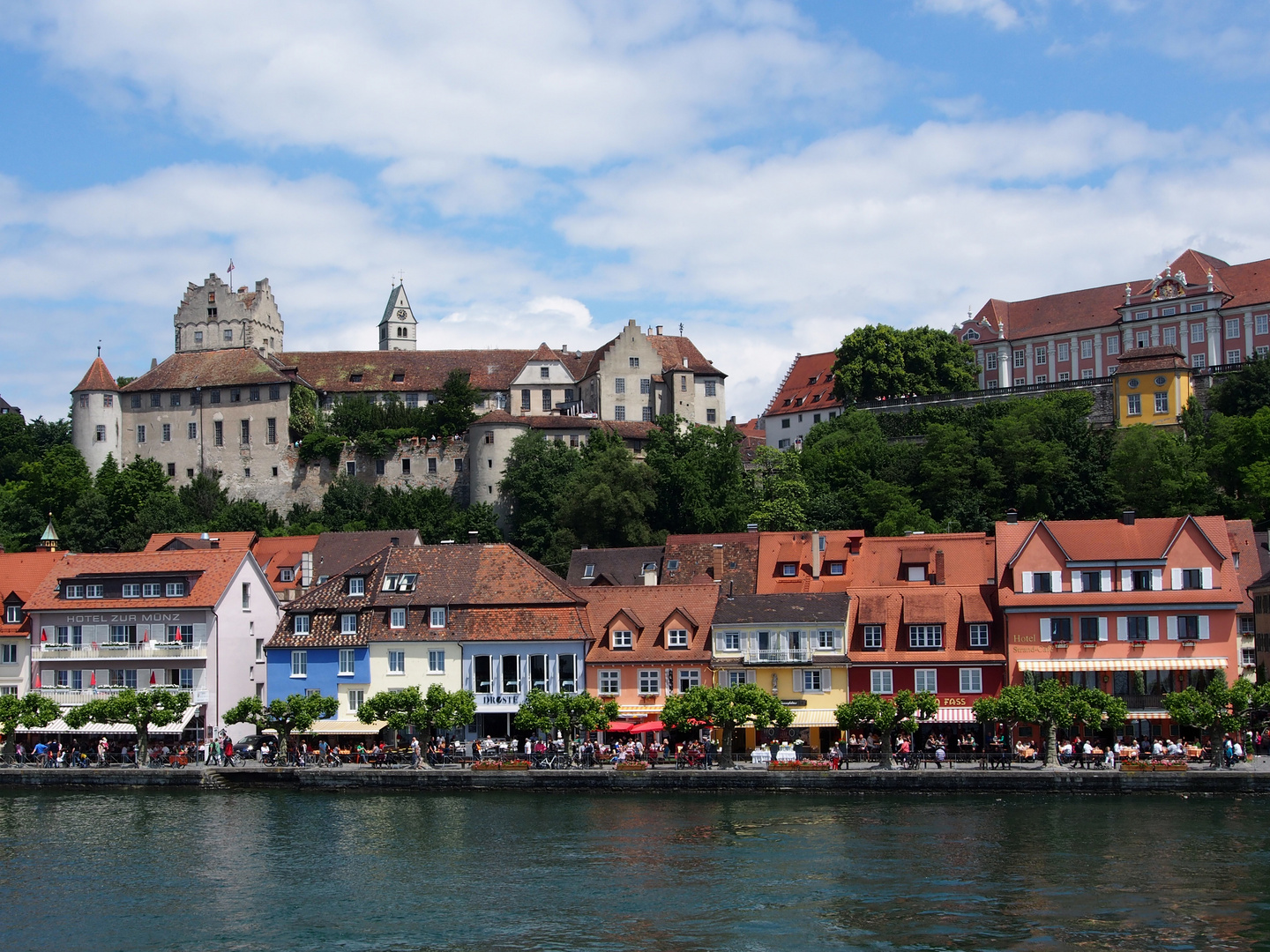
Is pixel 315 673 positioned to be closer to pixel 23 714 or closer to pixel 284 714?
pixel 284 714

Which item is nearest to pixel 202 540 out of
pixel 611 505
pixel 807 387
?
pixel 611 505

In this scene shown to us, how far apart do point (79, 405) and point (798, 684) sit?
7657 centimetres

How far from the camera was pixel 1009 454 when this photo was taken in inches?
3698

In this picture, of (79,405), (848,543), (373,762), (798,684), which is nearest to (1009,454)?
(848,543)

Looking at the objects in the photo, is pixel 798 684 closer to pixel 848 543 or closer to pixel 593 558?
pixel 848 543

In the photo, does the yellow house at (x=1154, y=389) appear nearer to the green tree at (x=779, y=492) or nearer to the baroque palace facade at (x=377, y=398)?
the green tree at (x=779, y=492)

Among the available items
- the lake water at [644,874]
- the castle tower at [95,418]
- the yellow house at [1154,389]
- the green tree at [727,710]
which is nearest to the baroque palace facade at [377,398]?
the castle tower at [95,418]

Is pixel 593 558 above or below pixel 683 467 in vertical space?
below

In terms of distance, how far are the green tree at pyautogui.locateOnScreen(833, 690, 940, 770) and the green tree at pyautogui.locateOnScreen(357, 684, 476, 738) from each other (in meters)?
14.7

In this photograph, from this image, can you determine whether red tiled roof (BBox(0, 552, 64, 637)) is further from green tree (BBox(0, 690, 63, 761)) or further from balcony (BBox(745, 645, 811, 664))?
balcony (BBox(745, 645, 811, 664))

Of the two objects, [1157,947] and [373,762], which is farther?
[373,762]

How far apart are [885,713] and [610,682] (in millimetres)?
13829

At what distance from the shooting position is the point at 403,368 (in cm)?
12256

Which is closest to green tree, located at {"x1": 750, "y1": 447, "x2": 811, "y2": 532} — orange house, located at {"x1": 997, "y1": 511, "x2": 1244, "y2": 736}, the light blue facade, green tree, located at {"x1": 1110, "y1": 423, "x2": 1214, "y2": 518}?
green tree, located at {"x1": 1110, "y1": 423, "x2": 1214, "y2": 518}
